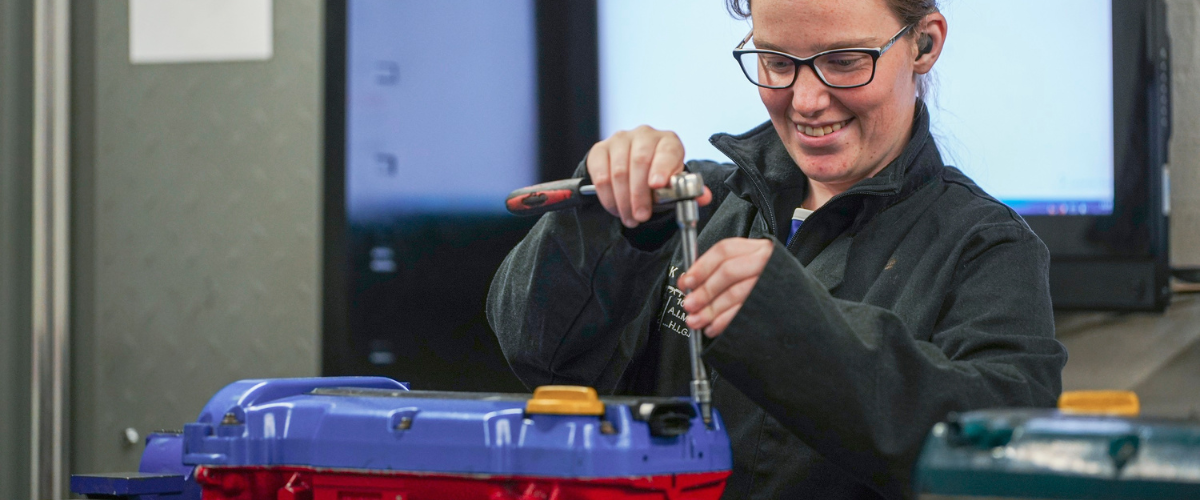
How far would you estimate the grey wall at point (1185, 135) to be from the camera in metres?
1.40

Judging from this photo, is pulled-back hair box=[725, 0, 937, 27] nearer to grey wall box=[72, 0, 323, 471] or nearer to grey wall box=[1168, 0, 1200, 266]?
grey wall box=[1168, 0, 1200, 266]

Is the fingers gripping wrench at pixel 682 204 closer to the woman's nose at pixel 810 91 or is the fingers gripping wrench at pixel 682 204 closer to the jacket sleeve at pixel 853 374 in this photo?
the jacket sleeve at pixel 853 374

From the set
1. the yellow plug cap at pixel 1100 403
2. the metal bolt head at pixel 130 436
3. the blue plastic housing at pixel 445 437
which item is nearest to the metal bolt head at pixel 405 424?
the blue plastic housing at pixel 445 437

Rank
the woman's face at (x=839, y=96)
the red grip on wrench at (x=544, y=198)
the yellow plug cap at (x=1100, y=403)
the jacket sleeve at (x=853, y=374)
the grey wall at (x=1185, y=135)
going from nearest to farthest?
the yellow plug cap at (x=1100, y=403), the jacket sleeve at (x=853, y=374), the red grip on wrench at (x=544, y=198), the woman's face at (x=839, y=96), the grey wall at (x=1185, y=135)

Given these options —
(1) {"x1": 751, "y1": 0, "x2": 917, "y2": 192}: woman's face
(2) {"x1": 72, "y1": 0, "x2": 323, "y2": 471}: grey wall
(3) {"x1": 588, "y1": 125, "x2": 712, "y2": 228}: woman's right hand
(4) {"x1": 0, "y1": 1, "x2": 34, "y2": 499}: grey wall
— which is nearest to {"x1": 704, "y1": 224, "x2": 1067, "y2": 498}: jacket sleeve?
(3) {"x1": 588, "y1": 125, "x2": 712, "y2": 228}: woman's right hand

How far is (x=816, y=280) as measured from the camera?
65 cm

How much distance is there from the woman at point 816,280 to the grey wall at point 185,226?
0.93 metres

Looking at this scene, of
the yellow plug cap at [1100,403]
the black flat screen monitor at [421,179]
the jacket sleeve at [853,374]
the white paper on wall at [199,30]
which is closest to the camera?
the yellow plug cap at [1100,403]

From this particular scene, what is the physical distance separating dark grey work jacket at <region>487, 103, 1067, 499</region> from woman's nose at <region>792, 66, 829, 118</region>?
82mm

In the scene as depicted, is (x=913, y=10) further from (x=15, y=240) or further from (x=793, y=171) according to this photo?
(x=15, y=240)

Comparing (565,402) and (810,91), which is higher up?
(810,91)

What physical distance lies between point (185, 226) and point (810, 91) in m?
1.34

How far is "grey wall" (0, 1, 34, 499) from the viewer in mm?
1704

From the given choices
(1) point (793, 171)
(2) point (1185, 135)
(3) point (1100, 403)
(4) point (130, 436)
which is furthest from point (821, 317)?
(4) point (130, 436)
